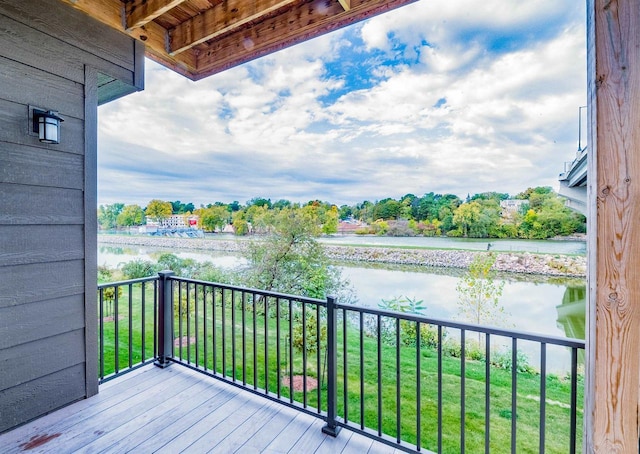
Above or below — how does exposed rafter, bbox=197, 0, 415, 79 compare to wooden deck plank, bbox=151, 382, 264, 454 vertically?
above

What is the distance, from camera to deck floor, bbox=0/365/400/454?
5.69ft

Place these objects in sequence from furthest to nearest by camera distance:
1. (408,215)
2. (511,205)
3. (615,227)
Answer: (408,215)
(511,205)
(615,227)

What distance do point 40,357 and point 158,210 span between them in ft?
17.5

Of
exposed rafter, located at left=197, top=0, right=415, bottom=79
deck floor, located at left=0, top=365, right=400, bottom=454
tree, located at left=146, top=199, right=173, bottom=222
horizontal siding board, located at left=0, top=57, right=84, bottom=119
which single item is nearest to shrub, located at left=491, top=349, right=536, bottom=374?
deck floor, located at left=0, top=365, right=400, bottom=454

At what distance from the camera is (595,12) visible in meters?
1.03

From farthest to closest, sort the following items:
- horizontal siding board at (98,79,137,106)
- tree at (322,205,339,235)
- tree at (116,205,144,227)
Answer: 1. tree at (322,205,339,235)
2. tree at (116,205,144,227)
3. horizontal siding board at (98,79,137,106)

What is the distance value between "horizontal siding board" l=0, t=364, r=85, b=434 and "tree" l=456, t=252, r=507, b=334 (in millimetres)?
6054

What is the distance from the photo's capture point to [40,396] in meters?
1.95

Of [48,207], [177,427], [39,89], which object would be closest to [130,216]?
[48,207]

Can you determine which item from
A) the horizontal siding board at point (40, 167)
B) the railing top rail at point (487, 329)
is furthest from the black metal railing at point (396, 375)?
the horizontal siding board at point (40, 167)

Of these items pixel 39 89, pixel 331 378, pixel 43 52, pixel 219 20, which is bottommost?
pixel 331 378

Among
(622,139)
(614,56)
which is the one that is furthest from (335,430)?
(614,56)

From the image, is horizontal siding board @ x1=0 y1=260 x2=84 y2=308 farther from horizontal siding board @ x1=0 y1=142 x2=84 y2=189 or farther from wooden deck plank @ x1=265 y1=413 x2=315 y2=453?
wooden deck plank @ x1=265 y1=413 x2=315 y2=453

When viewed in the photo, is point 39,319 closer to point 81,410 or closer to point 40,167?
point 81,410
